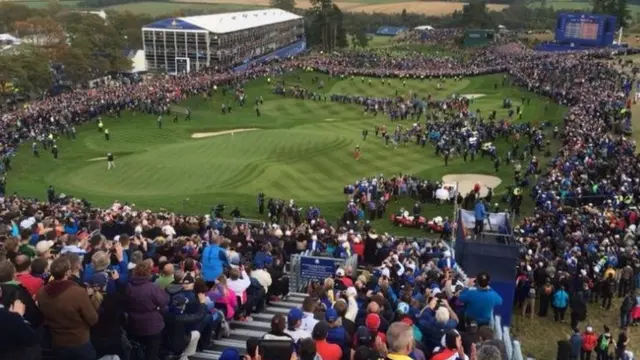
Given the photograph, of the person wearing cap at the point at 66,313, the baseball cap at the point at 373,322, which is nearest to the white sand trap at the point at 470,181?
the baseball cap at the point at 373,322

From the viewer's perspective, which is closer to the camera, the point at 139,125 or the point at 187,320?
the point at 187,320

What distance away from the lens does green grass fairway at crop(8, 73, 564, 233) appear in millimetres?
36469

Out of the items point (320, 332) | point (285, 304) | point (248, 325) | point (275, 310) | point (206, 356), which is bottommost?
point (285, 304)

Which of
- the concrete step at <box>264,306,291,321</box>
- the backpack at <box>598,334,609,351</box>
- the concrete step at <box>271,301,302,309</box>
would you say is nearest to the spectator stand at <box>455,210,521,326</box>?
the backpack at <box>598,334,609,351</box>

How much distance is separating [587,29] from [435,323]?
3643 inches

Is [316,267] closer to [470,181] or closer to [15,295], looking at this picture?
[15,295]

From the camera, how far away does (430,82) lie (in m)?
75.9

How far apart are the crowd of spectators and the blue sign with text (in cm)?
85

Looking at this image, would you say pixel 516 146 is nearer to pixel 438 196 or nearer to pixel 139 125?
pixel 438 196

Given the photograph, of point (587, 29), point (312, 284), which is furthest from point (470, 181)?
point (587, 29)

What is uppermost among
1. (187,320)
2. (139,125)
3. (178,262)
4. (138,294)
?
(138,294)

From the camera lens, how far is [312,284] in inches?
529

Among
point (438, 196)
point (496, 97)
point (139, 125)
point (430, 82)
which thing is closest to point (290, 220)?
point (438, 196)

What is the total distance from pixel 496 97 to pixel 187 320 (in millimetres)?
61430
